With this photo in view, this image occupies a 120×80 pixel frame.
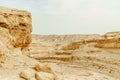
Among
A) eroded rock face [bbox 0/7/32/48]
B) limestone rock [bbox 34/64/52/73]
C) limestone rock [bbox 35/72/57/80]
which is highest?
eroded rock face [bbox 0/7/32/48]

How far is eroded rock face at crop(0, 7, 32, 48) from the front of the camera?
1193cm

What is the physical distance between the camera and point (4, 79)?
9.04 m

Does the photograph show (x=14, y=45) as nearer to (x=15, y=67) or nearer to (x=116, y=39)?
(x=15, y=67)

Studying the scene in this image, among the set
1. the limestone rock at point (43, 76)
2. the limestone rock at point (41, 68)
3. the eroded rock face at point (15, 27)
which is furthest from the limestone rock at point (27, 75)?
the eroded rock face at point (15, 27)

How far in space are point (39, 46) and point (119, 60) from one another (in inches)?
1368

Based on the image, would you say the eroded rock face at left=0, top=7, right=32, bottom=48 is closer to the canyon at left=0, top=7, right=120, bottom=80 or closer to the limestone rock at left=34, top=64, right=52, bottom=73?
the canyon at left=0, top=7, right=120, bottom=80

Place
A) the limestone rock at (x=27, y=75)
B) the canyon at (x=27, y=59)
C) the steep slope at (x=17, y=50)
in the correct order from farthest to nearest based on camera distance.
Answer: the canyon at (x=27, y=59), the steep slope at (x=17, y=50), the limestone rock at (x=27, y=75)

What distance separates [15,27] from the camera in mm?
13227

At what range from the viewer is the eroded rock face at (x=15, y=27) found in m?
11.9

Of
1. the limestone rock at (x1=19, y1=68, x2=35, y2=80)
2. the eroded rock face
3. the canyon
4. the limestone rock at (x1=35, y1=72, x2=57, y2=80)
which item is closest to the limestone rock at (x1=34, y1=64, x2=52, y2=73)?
the canyon

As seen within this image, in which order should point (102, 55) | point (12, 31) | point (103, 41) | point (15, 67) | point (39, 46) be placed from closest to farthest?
point (15, 67) → point (12, 31) → point (102, 55) → point (103, 41) → point (39, 46)

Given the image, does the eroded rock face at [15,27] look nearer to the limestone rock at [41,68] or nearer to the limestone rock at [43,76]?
the limestone rock at [41,68]

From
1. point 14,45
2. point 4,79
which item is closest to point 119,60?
point 14,45

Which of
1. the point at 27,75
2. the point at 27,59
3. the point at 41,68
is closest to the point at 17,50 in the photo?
the point at 27,59
